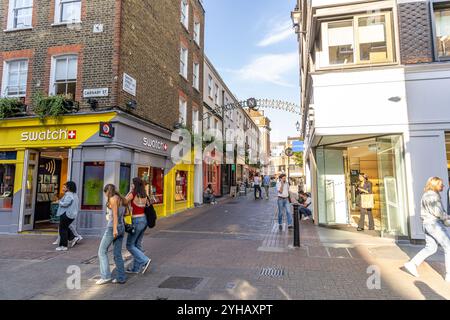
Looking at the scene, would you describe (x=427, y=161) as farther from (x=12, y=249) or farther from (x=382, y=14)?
(x=12, y=249)

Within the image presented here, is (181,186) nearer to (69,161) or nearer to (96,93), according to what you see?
(69,161)

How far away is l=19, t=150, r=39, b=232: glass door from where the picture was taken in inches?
408

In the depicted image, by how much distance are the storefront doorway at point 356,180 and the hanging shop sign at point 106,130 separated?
754cm

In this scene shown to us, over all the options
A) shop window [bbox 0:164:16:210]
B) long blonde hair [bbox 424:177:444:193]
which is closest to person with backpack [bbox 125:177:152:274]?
long blonde hair [bbox 424:177:444:193]

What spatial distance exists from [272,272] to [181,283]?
1752 mm

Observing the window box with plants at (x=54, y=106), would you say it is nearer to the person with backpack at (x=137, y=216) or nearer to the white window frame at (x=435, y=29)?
the person with backpack at (x=137, y=216)

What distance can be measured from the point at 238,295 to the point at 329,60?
734cm

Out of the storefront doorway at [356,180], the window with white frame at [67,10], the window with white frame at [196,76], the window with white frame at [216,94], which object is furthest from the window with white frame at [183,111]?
the storefront doorway at [356,180]

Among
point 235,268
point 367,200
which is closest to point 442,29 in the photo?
point 367,200

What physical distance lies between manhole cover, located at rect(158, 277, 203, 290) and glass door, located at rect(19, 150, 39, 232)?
793 cm
